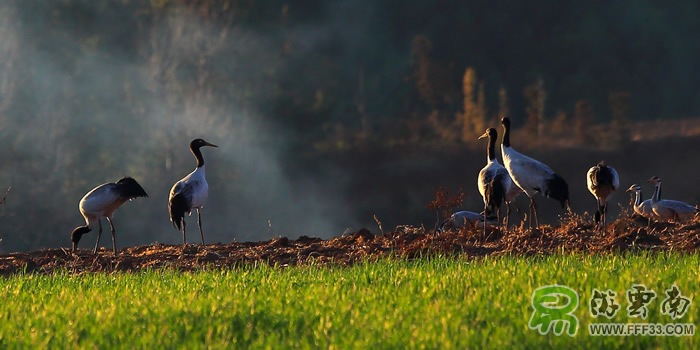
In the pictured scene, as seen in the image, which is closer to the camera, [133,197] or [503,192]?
[503,192]

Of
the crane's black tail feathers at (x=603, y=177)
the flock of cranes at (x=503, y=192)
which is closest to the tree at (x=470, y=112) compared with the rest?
the flock of cranes at (x=503, y=192)

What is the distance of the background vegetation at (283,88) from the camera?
37531 millimetres

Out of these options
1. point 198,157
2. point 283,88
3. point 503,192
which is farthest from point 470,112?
point 503,192

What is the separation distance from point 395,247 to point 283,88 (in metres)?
34.8

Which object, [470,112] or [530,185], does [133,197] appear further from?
[470,112]

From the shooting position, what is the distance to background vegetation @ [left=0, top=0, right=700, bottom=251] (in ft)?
123

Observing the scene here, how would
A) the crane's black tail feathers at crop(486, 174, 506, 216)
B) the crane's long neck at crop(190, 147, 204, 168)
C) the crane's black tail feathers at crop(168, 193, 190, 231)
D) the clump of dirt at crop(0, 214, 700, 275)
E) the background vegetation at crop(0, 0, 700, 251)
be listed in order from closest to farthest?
the clump of dirt at crop(0, 214, 700, 275), the crane's black tail feathers at crop(486, 174, 506, 216), the crane's black tail feathers at crop(168, 193, 190, 231), the crane's long neck at crop(190, 147, 204, 168), the background vegetation at crop(0, 0, 700, 251)

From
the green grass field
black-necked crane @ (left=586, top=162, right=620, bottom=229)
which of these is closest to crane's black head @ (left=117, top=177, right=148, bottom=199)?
the green grass field

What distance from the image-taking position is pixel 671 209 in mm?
16547

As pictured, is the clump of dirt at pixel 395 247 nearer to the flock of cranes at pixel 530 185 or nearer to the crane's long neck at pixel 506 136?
the flock of cranes at pixel 530 185

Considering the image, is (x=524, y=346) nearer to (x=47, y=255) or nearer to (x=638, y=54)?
(x=47, y=255)

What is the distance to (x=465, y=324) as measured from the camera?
6.15 metres

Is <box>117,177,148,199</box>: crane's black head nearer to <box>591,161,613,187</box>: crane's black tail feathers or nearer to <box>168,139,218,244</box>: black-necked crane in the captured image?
<box>168,139,218,244</box>: black-necked crane

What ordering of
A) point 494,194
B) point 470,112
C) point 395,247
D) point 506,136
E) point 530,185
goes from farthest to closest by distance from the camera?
point 470,112 → point 506,136 → point 494,194 → point 530,185 → point 395,247
